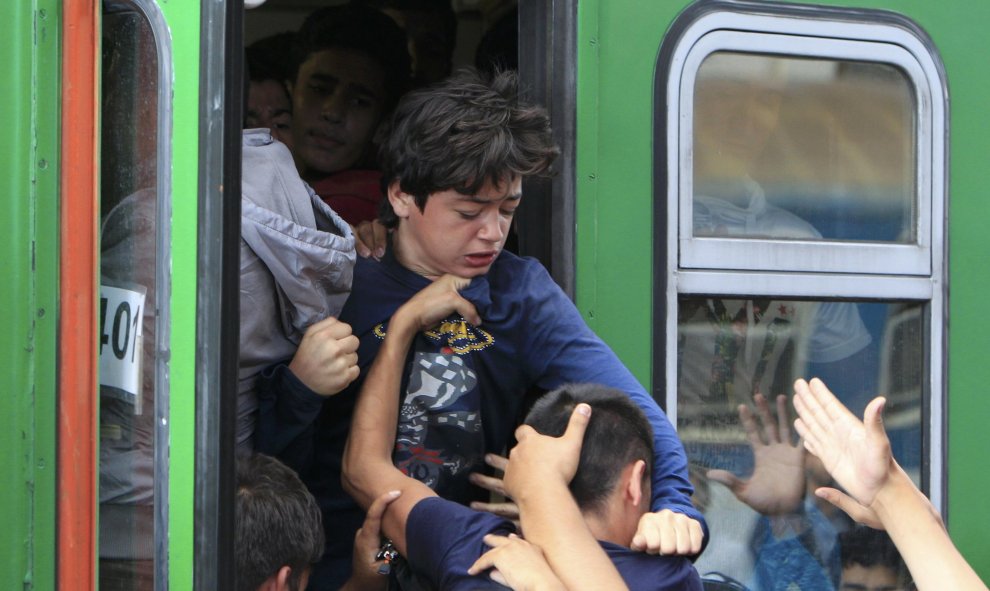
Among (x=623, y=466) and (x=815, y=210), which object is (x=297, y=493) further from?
(x=815, y=210)

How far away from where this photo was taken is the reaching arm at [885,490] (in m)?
2.03

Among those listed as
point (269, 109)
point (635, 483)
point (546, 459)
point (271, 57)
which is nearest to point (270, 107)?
point (269, 109)

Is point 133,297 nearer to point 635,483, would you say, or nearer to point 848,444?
point 635,483

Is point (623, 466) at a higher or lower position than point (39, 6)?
lower

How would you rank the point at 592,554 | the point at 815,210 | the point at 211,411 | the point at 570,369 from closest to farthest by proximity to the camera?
the point at 211,411 < the point at 592,554 < the point at 570,369 < the point at 815,210

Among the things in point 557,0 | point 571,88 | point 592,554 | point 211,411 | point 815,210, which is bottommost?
point 592,554

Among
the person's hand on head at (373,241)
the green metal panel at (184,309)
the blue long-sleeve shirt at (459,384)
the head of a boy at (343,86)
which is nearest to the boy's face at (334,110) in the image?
the head of a boy at (343,86)

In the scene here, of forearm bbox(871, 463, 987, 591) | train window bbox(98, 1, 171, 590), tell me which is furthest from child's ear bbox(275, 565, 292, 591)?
forearm bbox(871, 463, 987, 591)

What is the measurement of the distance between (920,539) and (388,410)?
0.99m

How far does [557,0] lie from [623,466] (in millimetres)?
932

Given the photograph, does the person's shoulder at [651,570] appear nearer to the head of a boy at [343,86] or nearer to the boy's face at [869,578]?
the boy's face at [869,578]

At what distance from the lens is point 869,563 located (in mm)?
2867

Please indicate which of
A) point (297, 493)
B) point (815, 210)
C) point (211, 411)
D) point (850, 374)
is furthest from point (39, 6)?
point (850, 374)

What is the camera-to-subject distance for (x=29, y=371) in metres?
2.17
